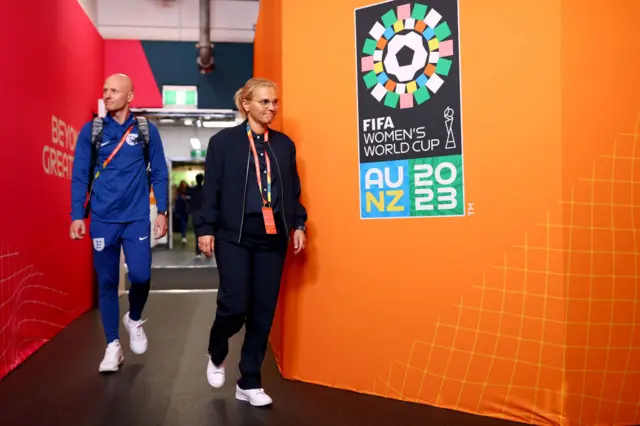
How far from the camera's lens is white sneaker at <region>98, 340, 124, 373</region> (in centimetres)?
269

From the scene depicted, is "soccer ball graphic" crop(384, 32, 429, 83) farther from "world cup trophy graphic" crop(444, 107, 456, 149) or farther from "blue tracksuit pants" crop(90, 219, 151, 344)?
"blue tracksuit pants" crop(90, 219, 151, 344)

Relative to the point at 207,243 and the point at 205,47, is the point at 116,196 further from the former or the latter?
the point at 205,47

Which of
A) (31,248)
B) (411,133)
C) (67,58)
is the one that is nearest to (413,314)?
(411,133)

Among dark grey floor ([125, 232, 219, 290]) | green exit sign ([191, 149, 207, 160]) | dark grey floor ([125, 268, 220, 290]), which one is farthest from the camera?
green exit sign ([191, 149, 207, 160])

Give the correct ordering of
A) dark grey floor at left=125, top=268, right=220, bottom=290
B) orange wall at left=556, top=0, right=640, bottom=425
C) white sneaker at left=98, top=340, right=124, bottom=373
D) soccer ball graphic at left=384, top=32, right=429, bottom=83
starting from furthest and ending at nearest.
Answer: dark grey floor at left=125, top=268, right=220, bottom=290 → white sneaker at left=98, top=340, right=124, bottom=373 → soccer ball graphic at left=384, top=32, right=429, bottom=83 → orange wall at left=556, top=0, right=640, bottom=425

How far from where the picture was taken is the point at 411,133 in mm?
2287

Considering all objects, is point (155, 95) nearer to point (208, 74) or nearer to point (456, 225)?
point (208, 74)

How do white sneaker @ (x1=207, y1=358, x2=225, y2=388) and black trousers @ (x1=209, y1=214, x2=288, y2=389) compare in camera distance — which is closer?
black trousers @ (x1=209, y1=214, x2=288, y2=389)

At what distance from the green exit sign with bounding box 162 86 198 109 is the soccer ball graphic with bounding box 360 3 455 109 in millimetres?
3920

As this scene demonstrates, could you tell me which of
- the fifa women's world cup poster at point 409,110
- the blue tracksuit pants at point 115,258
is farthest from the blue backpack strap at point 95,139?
the fifa women's world cup poster at point 409,110

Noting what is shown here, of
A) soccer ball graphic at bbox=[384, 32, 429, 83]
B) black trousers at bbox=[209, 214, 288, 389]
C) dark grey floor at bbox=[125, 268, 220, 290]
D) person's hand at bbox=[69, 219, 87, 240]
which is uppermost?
soccer ball graphic at bbox=[384, 32, 429, 83]

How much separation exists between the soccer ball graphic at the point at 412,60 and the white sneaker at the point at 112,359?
6.79 ft

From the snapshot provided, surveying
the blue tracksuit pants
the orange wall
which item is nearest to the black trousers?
the blue tracksuit pants

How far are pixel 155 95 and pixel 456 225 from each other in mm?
4612
